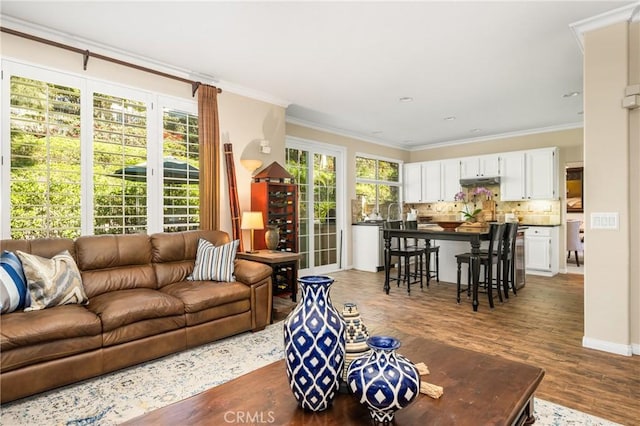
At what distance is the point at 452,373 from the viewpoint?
1.61 metres

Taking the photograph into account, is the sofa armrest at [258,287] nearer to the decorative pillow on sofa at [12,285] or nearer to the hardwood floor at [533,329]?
the hardwood floor at [533,329]

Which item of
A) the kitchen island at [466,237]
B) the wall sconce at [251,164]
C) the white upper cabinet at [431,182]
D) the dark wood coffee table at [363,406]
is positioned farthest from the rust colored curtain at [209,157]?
the white upper cabinet at [431,182]

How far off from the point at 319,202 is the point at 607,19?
4.70 metres

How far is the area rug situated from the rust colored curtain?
160 centimetres

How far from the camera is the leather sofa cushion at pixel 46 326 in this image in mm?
2139

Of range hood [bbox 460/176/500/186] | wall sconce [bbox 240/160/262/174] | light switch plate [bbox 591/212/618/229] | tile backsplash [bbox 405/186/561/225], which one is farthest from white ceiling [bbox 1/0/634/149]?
tile backsplash [bbox 405/186/561/225]

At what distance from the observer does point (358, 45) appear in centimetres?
344

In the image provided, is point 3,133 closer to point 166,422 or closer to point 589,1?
point 166,422

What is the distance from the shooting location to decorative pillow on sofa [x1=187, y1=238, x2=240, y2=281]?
137 inches

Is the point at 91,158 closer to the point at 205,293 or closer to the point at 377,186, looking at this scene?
the point at 205,293

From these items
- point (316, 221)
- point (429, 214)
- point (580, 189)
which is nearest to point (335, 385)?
point (316, 221)

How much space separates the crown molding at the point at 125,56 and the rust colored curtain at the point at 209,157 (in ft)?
0.55

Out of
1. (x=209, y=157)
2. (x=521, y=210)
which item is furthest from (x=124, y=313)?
(x=521, y=210)

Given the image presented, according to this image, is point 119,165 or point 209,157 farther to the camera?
point 209,157
